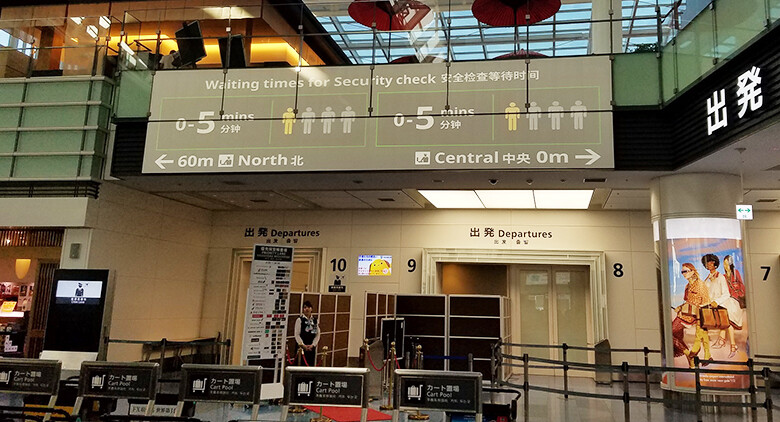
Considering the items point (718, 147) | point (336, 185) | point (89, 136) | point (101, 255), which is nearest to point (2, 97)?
point (89, 136)

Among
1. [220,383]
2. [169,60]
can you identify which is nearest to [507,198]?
[169,60]

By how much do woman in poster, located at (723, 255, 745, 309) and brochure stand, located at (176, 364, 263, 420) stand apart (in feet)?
22.4

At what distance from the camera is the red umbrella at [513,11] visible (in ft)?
29.2

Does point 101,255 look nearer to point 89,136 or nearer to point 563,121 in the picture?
point 89,136

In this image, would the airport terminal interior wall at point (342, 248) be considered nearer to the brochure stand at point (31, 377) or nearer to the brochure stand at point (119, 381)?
Answer: the brochure stand at point (31, 377)

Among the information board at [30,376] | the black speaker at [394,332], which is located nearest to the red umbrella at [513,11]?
the black speaker at [394,332]

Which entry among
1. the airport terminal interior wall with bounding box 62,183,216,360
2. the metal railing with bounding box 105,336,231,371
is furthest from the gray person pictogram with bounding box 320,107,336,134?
the metal railing with bounding box 105,336,231,371

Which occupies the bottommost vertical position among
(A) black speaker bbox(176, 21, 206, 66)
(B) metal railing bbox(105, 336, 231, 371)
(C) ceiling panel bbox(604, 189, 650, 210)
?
(B) metal railing bbox(105, 336, 231, 371)

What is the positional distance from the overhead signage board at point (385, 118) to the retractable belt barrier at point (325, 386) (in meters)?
4.61

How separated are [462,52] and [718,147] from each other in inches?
177

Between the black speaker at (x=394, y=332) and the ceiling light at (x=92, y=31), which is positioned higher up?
the ceiling light at (x=92, y=31)

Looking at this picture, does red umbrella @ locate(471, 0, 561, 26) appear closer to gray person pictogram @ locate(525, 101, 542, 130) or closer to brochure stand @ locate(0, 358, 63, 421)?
gray person pictogram @ locate(525, 101, 542, 130)

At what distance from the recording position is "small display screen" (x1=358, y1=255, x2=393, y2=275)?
13.5 meters

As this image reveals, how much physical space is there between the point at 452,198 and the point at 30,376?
872cm
